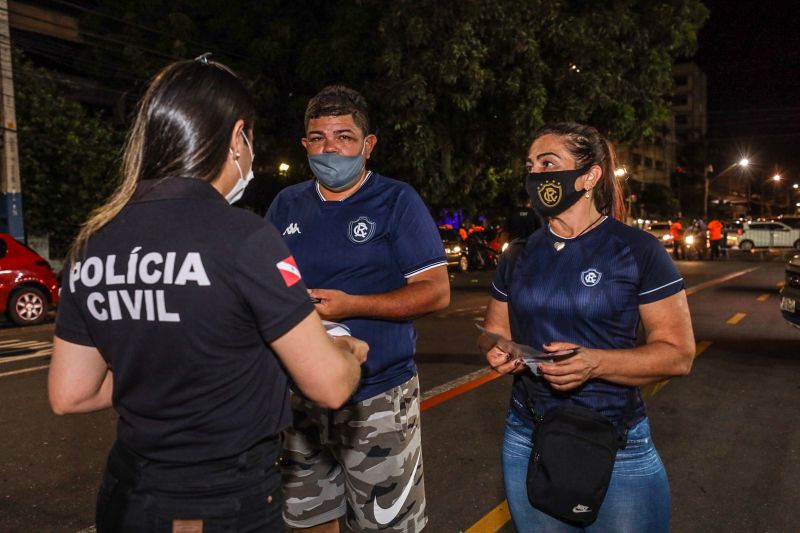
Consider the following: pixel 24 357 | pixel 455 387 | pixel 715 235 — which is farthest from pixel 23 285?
pixel 715 235

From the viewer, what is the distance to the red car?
11.6 m

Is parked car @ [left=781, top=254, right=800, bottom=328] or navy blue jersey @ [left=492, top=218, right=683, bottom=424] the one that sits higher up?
navy blue jersey @ [left=492, top=218, right=683, bottom=424]

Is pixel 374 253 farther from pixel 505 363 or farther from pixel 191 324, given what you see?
pixel 191 324

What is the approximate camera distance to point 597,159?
2.44 meters

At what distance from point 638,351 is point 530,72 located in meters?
17.5

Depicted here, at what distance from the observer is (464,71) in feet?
57.0

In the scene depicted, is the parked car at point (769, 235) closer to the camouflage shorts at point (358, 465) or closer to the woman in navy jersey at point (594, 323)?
the woman in navy jersey at point (594, 323)

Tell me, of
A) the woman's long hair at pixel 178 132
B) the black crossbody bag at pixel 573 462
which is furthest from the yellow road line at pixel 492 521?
the woman's long hair at pixel 178 132

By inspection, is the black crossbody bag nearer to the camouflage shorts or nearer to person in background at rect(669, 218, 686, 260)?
the camouflage shorts

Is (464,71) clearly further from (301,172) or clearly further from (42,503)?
(42,503)

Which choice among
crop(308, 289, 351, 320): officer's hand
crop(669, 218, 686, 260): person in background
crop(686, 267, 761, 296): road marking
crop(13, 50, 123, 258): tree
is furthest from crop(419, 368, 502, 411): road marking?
crop(669, 218, 686, 260): person in background

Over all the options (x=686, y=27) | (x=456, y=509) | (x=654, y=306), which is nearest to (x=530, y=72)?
(x=686, y=27)

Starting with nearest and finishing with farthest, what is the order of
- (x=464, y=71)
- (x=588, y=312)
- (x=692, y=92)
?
(x=588, y=312) < (x=464, y=71) < (x=692, y=92)

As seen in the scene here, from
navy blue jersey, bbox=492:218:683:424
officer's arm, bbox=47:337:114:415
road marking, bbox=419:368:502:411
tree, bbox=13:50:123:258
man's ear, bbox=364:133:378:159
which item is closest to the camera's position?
officer's arm, bbox=47:337:114:415
